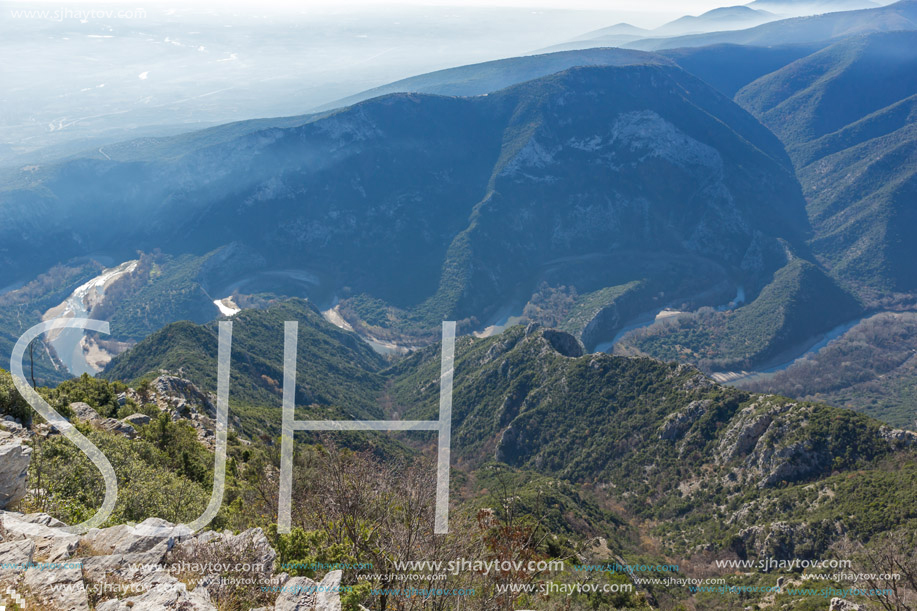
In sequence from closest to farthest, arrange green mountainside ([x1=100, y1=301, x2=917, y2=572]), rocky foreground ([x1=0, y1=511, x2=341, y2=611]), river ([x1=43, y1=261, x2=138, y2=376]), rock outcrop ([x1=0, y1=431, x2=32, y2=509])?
rocky foreground ([x1=0, y1=511, x2=341, y2=611])
rock outcrop ([x1=0, y1=431, x2=32, y2=509])
green mountainside ([x1=100, y1=301, x2=917, y2=572])
river ([x1=43, y1=261, x2=138, y2=376])

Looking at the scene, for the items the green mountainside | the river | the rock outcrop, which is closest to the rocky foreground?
the rock outcrop

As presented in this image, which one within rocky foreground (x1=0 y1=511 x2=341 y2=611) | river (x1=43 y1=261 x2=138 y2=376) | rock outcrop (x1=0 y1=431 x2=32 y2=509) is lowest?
river (x1=43 y1=261 x2=138 y2=376)

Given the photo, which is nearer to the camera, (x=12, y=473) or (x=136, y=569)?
(x=136, y=569)

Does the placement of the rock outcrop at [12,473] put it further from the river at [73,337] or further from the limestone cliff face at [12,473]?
the river at [73,337]

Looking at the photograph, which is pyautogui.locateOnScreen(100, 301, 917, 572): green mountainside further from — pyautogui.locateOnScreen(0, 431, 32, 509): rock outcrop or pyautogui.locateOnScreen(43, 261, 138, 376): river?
pyautogui.locateOnScreen(43, 261, 138, 376): river

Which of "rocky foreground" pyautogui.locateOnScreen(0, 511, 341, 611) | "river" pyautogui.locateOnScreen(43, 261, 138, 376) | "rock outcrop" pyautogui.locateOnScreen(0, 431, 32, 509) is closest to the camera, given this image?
"rocky foreground" pyautogui.locateOnScreen(0, 511, 341, 611)

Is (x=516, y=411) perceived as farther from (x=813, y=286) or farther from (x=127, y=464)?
(x=813, y=286)

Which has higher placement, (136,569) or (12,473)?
(12,473)

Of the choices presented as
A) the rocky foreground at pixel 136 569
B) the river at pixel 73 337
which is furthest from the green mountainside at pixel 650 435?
the river at pixel 73 337

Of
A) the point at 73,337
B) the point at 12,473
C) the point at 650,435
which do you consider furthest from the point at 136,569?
the point at 73,337

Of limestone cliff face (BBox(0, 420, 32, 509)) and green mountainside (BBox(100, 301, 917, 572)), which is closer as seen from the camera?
limestone cliff face (BBox(0, 420, 32, 509))

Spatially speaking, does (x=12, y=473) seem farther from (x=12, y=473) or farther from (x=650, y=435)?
(x=650, y=435)
